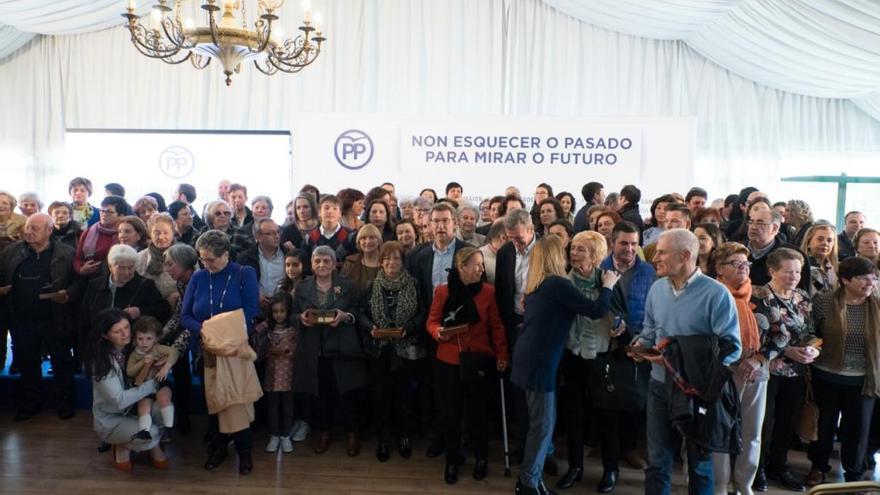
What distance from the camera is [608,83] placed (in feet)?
34.9

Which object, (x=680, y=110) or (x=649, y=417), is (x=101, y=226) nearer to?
(x=649, y=417)

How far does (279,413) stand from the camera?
4.34 metres

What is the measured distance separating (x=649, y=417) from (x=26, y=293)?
4225mm

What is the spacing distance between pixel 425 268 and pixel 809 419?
2.48 meters

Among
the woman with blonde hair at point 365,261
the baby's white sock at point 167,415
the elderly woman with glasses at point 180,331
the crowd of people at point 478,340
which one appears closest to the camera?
the crowd of people at point 478,340

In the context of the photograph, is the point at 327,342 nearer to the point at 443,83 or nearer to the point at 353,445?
the point at 353,445

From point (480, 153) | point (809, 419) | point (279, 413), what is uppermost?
point (480, 153)

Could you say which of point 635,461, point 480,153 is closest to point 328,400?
point 635,461

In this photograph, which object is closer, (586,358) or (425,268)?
(586,358)

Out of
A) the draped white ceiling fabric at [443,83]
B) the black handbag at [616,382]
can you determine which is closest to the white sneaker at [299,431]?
the black handbag at [616,382]

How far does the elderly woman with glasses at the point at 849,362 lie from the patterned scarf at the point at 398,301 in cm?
236

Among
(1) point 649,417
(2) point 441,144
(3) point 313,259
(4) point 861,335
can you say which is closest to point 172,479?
(3) point 313,259

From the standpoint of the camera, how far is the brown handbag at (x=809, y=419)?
3.93 m

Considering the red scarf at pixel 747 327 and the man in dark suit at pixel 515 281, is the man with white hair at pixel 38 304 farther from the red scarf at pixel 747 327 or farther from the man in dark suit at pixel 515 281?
the red scarf at pixel 747 327
